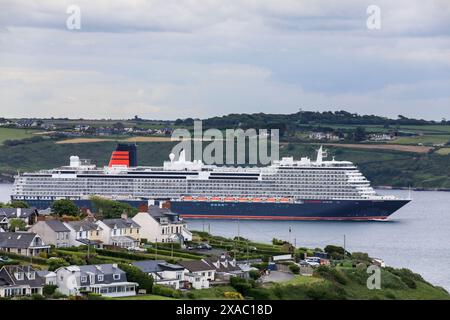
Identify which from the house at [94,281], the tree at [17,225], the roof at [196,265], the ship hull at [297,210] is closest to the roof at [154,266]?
the roof at [196,265]

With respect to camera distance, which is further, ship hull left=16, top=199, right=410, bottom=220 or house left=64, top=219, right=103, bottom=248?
ship hull left=16, top=199, right=410, bottom=220

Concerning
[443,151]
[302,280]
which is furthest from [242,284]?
[443,151]

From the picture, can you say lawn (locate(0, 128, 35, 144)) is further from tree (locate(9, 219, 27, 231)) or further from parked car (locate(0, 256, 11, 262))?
parked car (locate(0, 256, 11, 262))

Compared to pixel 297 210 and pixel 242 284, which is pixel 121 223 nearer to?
pixel 242 284

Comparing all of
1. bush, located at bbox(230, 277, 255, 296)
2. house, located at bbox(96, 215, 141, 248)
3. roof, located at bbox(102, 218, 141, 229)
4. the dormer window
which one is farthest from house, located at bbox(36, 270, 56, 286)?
roof, located at bbox(102, 218, 141, 229)
